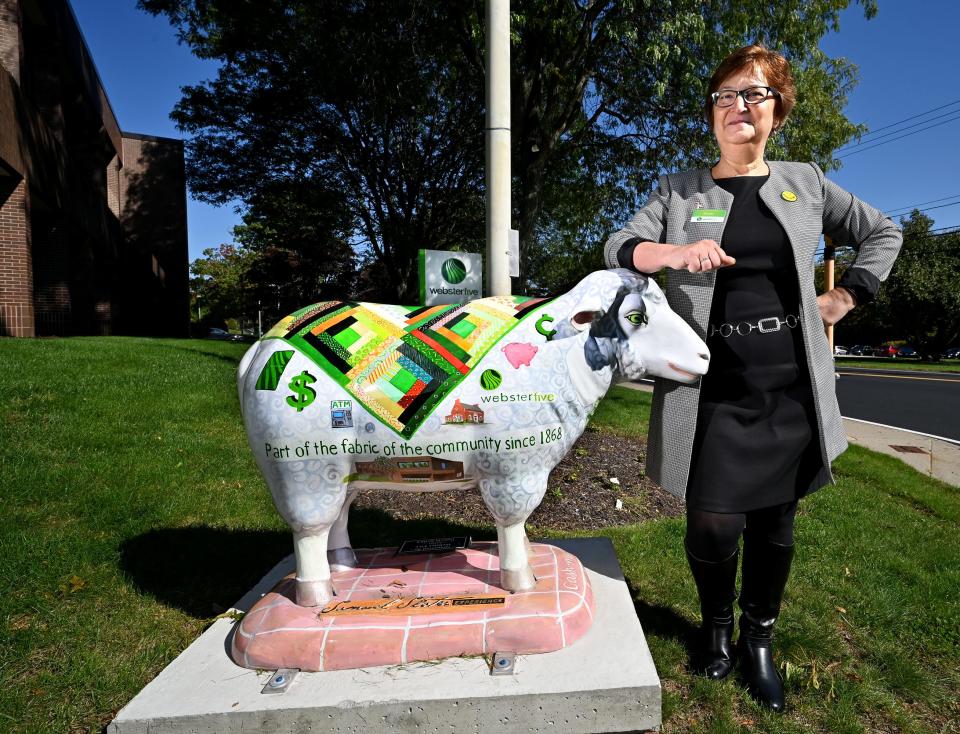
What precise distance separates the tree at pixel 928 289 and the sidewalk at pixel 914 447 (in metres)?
24.8

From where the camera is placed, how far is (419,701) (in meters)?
2.11

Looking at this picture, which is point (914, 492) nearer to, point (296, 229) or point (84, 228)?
point (296, 229)

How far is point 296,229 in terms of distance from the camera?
1602cm

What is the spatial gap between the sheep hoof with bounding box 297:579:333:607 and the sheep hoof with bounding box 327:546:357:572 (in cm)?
39

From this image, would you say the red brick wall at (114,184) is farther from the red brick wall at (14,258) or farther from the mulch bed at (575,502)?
the mulch bed at (575,502)

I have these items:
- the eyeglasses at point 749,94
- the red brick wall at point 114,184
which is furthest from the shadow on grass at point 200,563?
the red brick wall at point 114,184

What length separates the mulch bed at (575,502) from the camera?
4.67 meters

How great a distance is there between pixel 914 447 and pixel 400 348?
8.54 meters

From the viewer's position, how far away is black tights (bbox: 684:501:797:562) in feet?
8.05

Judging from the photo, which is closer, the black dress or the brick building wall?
the black dress

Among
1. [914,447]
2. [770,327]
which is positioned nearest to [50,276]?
[770,327]

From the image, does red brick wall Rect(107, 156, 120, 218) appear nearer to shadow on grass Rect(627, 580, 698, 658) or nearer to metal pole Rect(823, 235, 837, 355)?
shadow on grass Rect(627, 580, 698, 658)

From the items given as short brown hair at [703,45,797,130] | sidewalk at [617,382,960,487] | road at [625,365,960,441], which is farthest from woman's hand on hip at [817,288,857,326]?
sidewalk at [617,382,960,487]

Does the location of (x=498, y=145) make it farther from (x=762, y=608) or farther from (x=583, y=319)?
(x=762, y=608)
